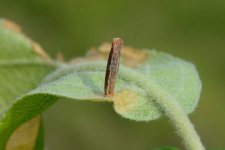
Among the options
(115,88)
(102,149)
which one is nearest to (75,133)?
(102,149)

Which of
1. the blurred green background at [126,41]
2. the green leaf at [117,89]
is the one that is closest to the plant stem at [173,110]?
the green leaf at [117,89]

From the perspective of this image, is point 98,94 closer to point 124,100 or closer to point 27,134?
point 124,100

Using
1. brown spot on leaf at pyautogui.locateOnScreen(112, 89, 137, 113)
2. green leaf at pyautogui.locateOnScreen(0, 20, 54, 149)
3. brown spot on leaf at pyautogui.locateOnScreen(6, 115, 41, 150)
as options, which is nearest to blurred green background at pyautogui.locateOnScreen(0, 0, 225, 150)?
green leaf at pyautogui.locateOnScreen(0, 20, 54, 149)

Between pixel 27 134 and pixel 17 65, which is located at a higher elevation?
pixel 17 65

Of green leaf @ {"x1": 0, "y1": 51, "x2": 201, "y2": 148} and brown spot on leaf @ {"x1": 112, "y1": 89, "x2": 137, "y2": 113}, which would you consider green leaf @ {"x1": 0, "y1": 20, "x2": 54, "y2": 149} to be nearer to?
green leaf @ {"x1": 0, "y1": 51, "x2": 201, "y2": 148}

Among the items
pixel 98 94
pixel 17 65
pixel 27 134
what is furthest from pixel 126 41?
pixel 98 94

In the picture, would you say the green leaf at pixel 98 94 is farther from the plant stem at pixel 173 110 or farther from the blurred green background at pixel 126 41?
the blurred green background at pixel 126 41

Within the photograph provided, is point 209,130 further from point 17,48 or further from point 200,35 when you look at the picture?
point 17,48
